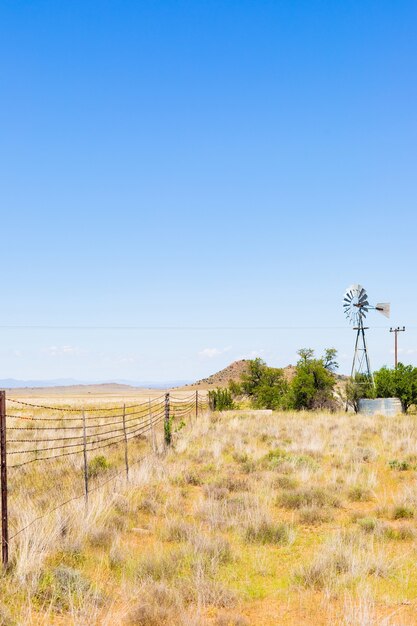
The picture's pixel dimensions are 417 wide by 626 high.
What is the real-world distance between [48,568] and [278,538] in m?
3.98

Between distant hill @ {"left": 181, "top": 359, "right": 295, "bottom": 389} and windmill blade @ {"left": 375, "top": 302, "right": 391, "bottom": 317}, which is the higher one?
windmill blade @ {"left": 375, "top": 302, "right": 391, "bottom": 317}

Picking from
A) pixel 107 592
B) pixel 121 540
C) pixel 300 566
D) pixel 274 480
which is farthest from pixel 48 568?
pixel 274 480

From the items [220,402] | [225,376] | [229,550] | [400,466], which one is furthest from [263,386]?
[225,376]

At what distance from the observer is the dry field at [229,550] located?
6312 mm

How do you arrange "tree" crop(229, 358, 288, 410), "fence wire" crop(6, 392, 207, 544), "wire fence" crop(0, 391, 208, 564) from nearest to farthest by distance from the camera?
"wire fence" crop(0, 391, 208, 564) < "fence wire" crop(6, 392, 207, 544) < "tree" crop(229, 358, 288, 410)

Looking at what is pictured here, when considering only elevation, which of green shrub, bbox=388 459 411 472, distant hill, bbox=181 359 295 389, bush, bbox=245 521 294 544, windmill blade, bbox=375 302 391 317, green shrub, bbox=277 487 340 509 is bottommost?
distant hill, bbox=181 359 295 389

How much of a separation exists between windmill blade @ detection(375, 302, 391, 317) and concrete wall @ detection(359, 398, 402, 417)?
6568 millimetres

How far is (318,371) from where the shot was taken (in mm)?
37562

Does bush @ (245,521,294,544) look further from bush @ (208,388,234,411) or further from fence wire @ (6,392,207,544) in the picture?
bush @ (208,388,234,411)

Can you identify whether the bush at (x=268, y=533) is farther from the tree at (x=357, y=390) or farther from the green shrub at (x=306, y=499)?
the tree at (x=357, y=390)

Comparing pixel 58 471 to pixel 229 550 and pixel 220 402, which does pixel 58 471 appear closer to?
pixel 229 550

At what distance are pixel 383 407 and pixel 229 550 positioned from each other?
27.7 m

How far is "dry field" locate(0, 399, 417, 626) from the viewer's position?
631cm

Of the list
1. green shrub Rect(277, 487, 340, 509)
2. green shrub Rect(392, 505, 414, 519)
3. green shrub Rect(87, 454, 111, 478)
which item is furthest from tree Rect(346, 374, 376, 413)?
green shrub Rect(392, 505, 414, 519)
